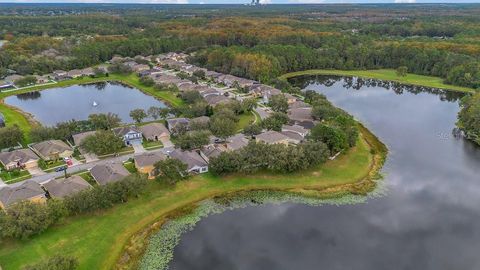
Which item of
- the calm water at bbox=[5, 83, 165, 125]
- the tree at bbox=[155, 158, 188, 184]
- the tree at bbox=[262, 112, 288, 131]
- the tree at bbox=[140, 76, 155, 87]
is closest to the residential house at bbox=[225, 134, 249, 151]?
the tree at bbox=[262, 112, 288, 131]

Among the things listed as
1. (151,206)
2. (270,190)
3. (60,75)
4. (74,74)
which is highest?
(60,75)

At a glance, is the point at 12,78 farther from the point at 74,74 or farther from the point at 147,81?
the point at 147,81

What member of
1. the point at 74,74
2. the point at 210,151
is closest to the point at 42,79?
the point at 74,74

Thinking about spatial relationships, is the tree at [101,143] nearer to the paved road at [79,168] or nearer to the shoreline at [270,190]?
the paved road at [79,168]

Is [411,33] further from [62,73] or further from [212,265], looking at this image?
[212,265]

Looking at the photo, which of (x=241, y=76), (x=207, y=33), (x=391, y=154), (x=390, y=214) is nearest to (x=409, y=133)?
(x=391, y=154)
